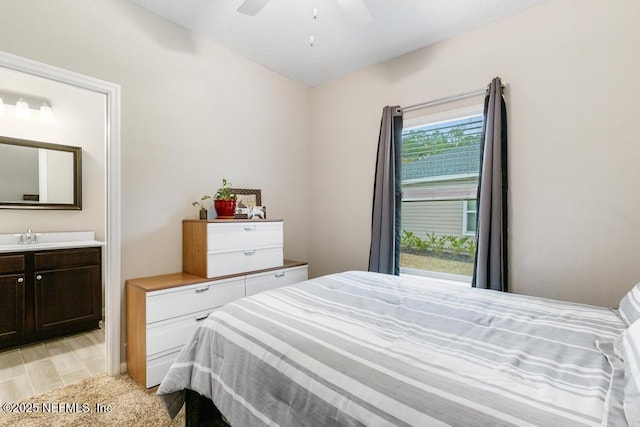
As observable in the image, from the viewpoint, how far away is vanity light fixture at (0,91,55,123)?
2955 mm

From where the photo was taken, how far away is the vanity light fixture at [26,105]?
9.70 ft

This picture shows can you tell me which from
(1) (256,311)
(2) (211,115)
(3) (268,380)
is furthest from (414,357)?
(2) (211,115)

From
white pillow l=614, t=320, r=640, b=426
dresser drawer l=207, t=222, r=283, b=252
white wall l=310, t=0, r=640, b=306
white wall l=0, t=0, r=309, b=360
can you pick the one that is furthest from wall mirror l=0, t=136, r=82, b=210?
white pillow l=614, t=320, r=640, b=426

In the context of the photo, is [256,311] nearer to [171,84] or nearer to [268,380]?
[268,380]

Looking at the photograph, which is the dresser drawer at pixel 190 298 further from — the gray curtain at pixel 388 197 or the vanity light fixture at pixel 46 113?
the vanity light fixture at pixel 46 113

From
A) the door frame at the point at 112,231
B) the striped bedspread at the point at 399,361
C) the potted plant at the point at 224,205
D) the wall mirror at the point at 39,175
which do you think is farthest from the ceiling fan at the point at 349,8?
the wall mirror at the point at 39,175

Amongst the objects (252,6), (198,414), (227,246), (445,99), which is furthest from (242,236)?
(445,99)

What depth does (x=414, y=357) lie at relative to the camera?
0.99 meters

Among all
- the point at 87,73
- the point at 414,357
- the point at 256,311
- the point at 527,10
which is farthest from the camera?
the point at 527,10

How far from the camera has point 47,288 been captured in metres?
2.73

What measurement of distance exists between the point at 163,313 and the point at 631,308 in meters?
2.55

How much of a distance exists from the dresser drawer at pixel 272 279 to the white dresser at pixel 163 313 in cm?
17

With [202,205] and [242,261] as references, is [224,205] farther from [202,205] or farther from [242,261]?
[242,261]

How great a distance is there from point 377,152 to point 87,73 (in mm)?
2381
